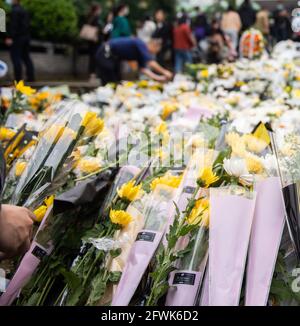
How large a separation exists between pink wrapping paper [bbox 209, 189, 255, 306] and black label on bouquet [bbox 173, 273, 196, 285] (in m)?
0.11

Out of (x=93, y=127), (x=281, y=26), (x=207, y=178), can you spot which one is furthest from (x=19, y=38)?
(x=207, y=178)

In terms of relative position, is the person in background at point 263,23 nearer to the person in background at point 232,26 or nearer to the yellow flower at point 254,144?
the person in background at point 232,26

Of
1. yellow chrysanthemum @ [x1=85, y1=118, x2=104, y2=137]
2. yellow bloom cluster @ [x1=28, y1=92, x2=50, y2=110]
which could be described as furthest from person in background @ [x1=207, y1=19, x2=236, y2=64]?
yellow chrysanthemum @ [x1=85, y1=118, x2=104, y2=137]

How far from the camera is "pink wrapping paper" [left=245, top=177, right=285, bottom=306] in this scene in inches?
75.8

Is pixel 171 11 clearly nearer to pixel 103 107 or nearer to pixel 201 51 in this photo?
pixel 201 51

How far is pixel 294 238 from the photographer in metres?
1.95

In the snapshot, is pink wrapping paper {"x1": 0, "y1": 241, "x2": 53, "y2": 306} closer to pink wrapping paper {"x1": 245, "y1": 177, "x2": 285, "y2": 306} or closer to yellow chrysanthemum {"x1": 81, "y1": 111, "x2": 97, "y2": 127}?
yellow chrysanthemum {"x1": 81, "y1": 111, "x2": 97, "y2": 127}

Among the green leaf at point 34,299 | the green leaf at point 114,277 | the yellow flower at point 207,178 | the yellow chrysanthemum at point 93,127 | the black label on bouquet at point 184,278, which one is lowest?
the green leaf at point 34,299

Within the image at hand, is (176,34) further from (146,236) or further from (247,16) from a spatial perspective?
(146,236)

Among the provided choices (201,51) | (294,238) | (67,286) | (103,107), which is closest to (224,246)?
(294,238)

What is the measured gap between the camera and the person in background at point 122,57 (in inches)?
330

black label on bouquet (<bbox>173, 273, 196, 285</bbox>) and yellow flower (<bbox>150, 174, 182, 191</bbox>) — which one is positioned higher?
yellow flower (<bbox>150, 174, 182, 191</bbox>)

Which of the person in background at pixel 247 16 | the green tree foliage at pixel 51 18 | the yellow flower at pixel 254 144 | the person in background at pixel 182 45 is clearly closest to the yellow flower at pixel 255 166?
the yellow flower at pixel 254 144

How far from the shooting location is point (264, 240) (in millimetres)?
2025
